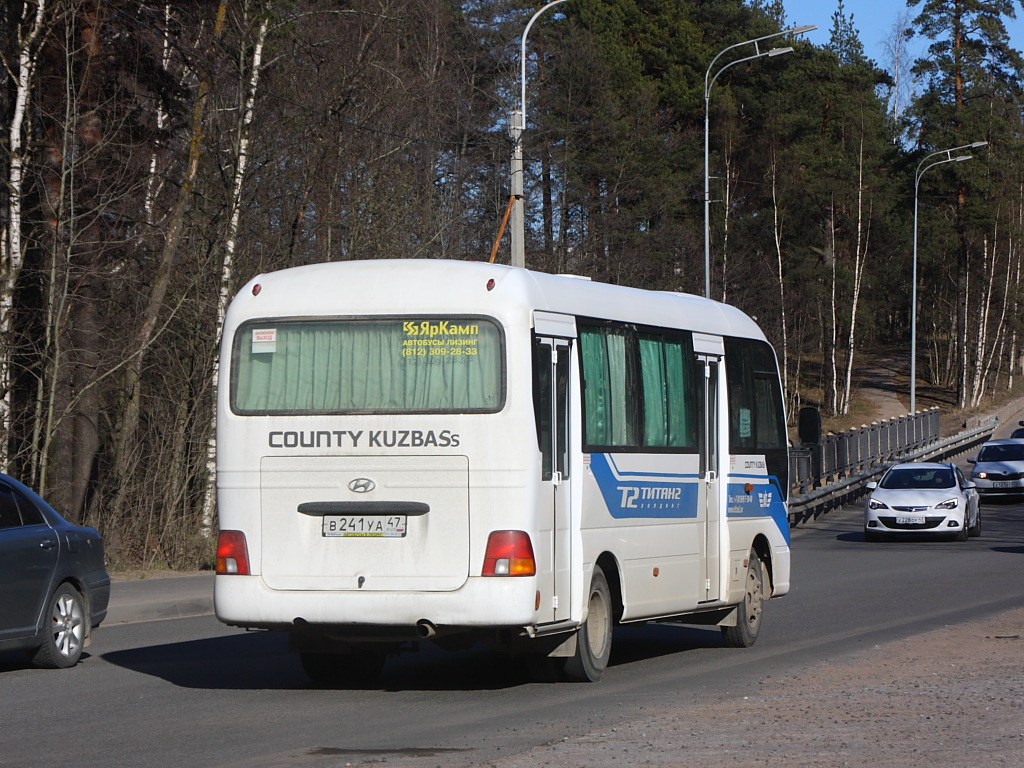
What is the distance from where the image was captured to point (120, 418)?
83.9 feet

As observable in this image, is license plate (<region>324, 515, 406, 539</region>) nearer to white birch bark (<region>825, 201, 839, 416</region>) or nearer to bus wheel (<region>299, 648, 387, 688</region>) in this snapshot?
bus wheel (<region>299, 648, 387, 688</region>)

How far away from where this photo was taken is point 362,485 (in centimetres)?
1070

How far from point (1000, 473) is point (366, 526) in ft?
110

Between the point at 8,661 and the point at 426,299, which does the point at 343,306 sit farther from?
the point at 8,661

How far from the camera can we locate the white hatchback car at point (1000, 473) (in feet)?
134

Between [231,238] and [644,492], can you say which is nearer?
[644,492]

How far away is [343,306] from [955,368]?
7628cm

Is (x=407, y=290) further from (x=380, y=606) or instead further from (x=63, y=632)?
(x=63, y=632)

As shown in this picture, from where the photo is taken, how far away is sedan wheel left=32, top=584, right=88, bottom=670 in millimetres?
12344

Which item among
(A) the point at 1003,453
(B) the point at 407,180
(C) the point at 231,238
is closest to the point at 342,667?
(C) the point at 231,238

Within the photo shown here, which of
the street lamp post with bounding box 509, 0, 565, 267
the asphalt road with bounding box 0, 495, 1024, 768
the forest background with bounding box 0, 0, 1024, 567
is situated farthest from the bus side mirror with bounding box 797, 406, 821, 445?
the forest background with bounding box 0, 0, 1024, 567

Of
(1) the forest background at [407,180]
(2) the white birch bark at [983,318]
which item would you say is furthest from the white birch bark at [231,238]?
(2) the white birch bark at [983,318]

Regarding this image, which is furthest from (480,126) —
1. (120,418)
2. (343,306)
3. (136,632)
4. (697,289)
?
(343,306)

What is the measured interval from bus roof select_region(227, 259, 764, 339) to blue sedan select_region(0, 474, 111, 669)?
255 centimetres
